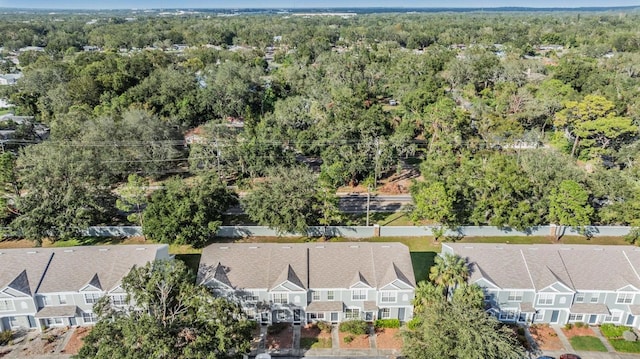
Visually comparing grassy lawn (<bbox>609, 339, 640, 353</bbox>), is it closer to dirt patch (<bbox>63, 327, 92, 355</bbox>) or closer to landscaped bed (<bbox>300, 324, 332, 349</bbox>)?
landscaped bed (<bbox>300, 324, 332, 349</bbox>)

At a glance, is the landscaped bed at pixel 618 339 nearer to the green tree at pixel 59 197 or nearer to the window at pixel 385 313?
the window at pixel 385 313

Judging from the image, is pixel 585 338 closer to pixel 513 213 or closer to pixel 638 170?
pixel 513 213

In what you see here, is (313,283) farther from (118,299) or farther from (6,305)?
(6,305)

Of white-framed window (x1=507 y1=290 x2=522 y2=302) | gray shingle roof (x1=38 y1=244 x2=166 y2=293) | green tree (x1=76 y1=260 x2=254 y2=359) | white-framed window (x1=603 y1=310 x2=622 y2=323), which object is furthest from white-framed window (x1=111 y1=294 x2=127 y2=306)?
white-framed window (x1=603 y1=310 x2=622 y2=323)

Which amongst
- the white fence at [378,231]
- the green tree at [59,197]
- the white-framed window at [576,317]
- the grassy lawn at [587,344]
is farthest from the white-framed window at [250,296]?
the white-framed window at [576,317]

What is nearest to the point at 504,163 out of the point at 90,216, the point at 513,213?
the point at 513,213
